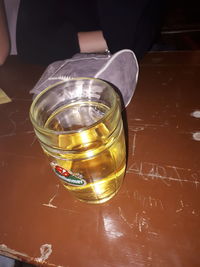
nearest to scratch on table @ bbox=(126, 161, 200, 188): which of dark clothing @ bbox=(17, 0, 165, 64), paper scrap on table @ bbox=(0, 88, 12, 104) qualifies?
paper scrap on table @ bbox=(0, 88, 12, 104)

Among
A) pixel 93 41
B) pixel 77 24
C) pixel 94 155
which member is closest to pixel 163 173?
pixel 94 155

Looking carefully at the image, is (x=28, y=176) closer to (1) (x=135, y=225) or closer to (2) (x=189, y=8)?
(1) (x=135, y=225)

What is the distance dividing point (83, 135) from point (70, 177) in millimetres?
77

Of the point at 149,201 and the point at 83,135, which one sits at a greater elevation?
the point at 83,135

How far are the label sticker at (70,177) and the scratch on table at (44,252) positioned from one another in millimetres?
127

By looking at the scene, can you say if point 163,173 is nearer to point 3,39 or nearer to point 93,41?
point 93,41

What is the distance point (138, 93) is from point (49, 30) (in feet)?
2.68

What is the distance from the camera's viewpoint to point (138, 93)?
712 mm

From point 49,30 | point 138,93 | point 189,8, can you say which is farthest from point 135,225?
point 189,8

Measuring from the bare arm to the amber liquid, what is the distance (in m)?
0.88

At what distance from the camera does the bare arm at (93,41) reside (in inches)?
49.9

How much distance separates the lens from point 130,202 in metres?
0.46

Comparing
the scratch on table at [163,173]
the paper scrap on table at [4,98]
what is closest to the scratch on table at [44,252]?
the scratch on table at [163,173]

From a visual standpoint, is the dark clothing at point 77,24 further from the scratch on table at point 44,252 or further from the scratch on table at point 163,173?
the scratch on table at point 44,252
